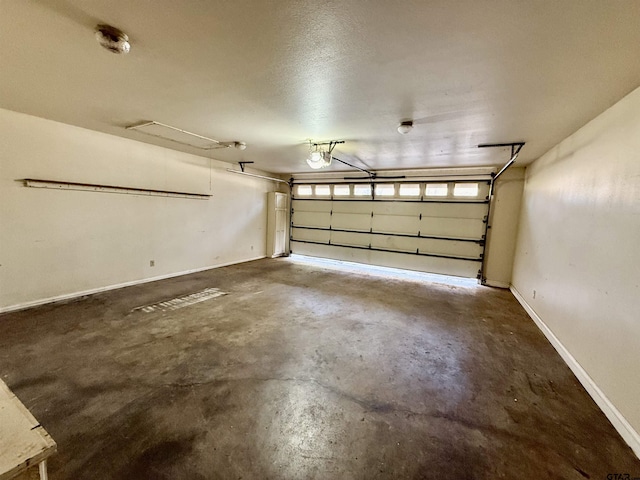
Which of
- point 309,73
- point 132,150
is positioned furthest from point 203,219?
point 309,73

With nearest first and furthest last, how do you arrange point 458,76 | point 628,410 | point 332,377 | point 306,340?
point 628,410, point 458,76, point 332,377, point 306,340

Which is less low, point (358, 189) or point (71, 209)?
point (358, 189)

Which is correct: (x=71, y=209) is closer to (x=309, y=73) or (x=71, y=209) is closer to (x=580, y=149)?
(x=309, y=73)

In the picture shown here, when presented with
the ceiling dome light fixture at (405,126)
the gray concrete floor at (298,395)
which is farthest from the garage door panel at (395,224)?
the ceiling dome light fixture at (405,126)

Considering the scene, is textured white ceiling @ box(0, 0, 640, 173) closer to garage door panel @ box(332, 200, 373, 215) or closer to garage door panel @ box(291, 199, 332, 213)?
garage door panel @ box(332, 200, 373, 215)

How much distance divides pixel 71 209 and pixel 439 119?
17.1 feet

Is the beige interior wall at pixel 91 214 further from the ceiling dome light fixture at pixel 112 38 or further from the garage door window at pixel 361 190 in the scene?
the garage door window at pixel 361 190

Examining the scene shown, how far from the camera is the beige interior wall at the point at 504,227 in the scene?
534 centimetres

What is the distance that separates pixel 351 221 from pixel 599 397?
5.73m

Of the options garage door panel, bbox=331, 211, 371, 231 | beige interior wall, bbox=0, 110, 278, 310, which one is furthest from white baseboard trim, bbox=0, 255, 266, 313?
garage door panel, bbox=331, 211, 371, 231

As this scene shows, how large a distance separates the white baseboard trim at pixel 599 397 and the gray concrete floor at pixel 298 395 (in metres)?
0.05

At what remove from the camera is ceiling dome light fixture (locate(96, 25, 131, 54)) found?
1.62m

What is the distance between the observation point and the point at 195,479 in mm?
1346

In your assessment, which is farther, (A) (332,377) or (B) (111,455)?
(A) (332,377)
